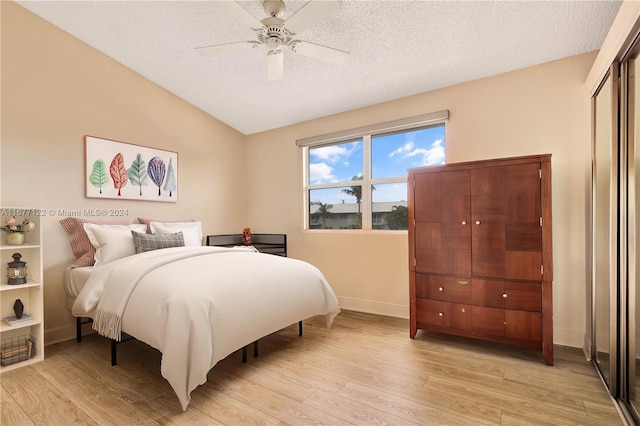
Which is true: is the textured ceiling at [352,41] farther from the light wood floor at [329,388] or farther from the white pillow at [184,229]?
the light wood floor at [329,388]

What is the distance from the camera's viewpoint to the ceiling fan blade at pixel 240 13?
5.85ft

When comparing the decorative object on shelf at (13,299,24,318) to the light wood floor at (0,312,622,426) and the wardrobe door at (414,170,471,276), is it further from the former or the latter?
the wardrobe door at (414,170,471,276)

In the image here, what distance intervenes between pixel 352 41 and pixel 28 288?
3.45m

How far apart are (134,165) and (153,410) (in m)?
2.65

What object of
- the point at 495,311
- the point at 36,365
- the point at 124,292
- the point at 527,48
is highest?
the point at 527,48

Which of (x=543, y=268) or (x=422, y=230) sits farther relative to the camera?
(x=422, y=230)

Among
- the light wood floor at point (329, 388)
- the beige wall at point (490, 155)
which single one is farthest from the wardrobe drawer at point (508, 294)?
the beige wall at point (490, 155)

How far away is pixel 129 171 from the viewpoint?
3484mm

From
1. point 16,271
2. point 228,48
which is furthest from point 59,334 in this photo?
point 228,48

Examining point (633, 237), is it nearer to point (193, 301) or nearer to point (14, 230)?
point (193, 301)

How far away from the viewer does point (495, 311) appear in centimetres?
251

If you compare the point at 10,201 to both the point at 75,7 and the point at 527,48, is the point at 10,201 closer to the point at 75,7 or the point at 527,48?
the point at 75,7

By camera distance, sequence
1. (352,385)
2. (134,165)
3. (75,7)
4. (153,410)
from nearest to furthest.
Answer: (153,410) < (352,385) < (75,7) < (134,165)

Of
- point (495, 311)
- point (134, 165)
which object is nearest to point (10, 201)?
point (134, 165)
